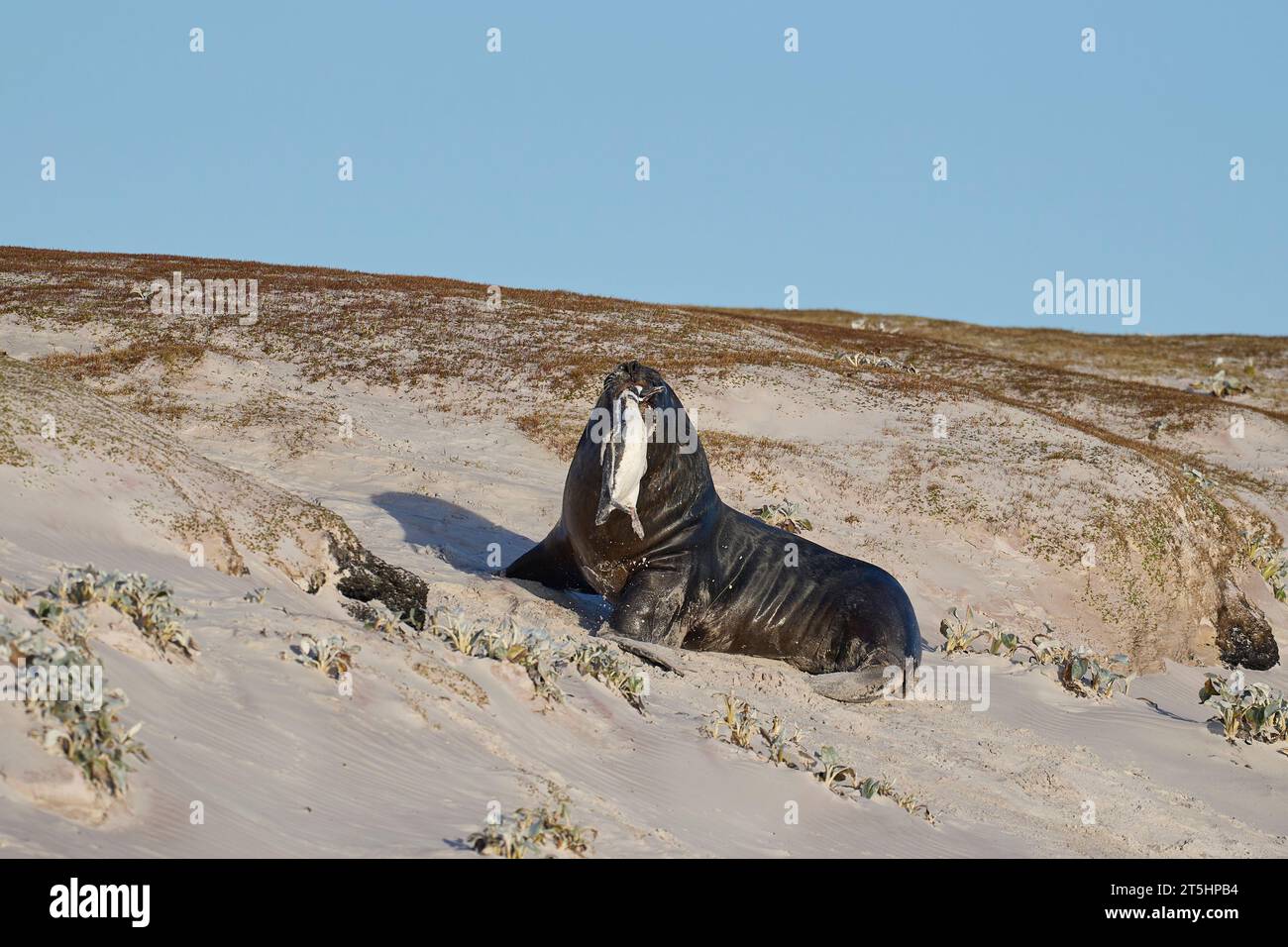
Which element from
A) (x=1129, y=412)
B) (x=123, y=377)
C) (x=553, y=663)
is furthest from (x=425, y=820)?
(x=1129, y=412)

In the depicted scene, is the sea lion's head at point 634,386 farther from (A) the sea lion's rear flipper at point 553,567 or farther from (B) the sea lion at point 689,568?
(A) the sea lion's rear flipper at point 553,567

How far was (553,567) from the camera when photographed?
13547 mm

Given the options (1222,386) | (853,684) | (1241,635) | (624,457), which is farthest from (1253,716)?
(1222,386)

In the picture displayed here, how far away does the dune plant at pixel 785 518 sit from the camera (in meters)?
18.5

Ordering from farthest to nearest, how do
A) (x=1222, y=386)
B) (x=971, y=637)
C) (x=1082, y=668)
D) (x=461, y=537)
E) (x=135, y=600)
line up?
1. (x=1222, y=386)
2. (x=461, y=537)
3. (x=971, y=637)
4. (x=1082, y=668)
5. (x=135, y=600)

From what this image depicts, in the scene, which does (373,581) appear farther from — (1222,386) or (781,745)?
(1222,386)

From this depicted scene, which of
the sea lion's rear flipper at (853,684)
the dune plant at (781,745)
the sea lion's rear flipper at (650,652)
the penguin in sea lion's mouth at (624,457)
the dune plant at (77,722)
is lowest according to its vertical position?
the sea lion's rear flipper at (853,684)

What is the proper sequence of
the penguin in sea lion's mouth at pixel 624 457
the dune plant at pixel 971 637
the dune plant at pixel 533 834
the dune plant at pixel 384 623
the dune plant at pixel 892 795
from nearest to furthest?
the dune plant at pixel 533 834 < the dune plant at pixel 892 795 < the dune plant at pixel 384 623 < the penguin in sea lion's mouth at pixel 624 457 < the dune plant at pixel 971 637

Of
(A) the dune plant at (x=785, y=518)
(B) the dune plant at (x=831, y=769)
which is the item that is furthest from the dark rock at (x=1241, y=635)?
(B) the dune plant at (x=831, y=769)

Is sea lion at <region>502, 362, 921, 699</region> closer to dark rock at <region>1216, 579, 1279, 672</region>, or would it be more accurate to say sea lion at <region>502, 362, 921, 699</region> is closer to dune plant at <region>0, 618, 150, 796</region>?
dune plant at <region>0, 618, 150, 796</region>

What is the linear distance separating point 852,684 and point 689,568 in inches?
65.8

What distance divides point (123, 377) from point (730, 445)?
9.17m

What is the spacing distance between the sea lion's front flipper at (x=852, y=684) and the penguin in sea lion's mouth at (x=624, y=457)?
199 centimetres

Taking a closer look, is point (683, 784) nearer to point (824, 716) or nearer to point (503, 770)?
point (503, 770)
